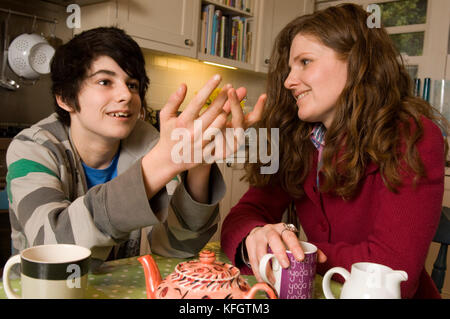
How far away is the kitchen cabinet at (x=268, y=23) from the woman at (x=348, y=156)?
2.00 metres

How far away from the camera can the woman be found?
0.86 m

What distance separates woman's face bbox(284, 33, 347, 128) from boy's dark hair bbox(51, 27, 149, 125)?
0.47 metres

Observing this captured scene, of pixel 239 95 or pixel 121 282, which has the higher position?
pixel 239 95

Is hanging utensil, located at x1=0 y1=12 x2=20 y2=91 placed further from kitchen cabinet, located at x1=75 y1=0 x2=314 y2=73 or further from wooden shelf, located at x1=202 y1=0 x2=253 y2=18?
wooden shelf, located at x1=202 y1=0 x2=253 y2=18

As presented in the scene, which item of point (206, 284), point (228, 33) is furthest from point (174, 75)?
point (206, 284)

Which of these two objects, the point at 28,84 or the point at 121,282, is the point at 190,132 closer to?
the point at 121,282

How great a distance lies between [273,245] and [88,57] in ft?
2.64

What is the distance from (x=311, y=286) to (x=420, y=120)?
1.79ft

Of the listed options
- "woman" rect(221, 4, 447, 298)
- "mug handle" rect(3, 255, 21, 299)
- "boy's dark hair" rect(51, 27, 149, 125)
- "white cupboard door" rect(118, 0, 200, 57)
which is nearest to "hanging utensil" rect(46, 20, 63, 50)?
"white cupboard door" rect(118, 0, 200, 57)

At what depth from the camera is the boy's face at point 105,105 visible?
1.14m

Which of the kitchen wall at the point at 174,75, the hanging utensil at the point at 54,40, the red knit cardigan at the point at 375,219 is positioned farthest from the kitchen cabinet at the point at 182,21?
the red knit cardigan at the point at 375,219

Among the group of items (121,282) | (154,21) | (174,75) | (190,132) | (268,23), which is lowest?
(121,282)

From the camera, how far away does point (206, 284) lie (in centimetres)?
50

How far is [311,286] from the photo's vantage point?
0.65m
